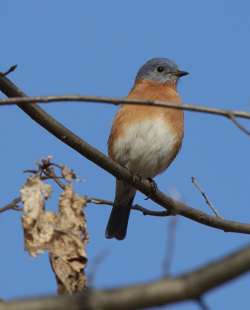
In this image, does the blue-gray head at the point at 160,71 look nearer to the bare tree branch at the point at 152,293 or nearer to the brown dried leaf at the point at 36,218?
the brown dried leaf at the point at 36,218

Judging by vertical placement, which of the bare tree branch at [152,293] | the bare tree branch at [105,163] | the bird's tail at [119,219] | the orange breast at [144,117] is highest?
the orange breast at [144,117]

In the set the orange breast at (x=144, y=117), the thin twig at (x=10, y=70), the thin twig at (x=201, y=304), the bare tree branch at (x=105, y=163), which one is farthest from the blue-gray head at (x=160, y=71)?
the thin twig at (x=201, y=304)

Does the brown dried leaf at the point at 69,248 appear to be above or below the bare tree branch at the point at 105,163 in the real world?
below

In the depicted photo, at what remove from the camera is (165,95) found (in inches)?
381

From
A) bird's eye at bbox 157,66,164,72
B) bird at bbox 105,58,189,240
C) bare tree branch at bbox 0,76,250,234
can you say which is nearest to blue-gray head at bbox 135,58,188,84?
bird's eye at bbox 157,66,164,72

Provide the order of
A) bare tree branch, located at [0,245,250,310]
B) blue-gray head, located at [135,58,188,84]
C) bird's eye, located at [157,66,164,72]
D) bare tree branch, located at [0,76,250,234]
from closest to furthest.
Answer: bare tree branch, located at [0,245,250,310] → bare tree branch, located at [0,76,250,234] → blue-gray head, located at [135,58,188,84] → bird's eye, located at [157,66,164,72]

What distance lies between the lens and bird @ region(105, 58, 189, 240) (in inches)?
348

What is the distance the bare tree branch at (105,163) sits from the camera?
18.2 ft

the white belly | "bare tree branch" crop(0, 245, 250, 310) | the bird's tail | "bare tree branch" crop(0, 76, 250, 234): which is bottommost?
"bare tree branch" crop(0, 245, 250, 310)

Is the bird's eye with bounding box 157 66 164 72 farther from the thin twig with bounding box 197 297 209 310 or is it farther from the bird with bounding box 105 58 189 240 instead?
the thin twig with bounding box 197 297 209 310

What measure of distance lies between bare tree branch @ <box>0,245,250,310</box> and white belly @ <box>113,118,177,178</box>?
6.26 meters

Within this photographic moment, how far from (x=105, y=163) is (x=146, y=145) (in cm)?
284

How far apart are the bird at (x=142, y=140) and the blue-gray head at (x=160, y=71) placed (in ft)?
1.63

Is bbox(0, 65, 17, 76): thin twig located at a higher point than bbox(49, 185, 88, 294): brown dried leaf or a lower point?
higher
